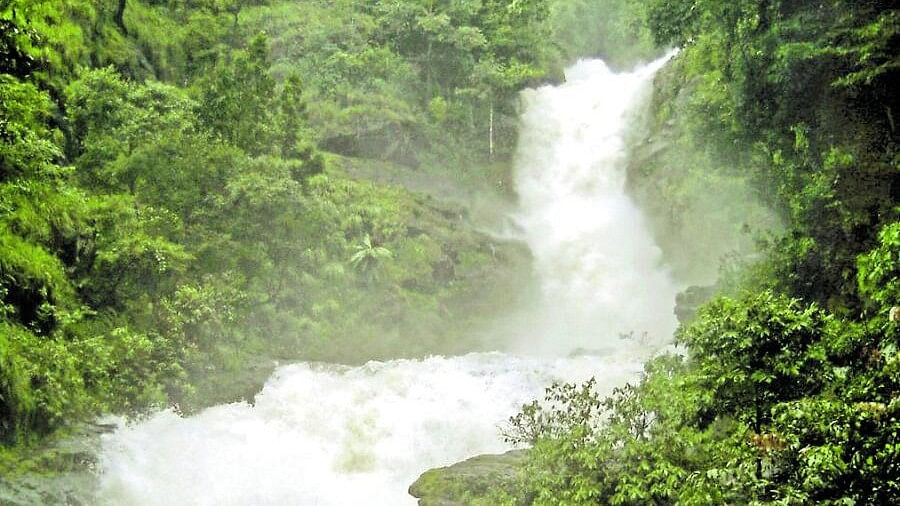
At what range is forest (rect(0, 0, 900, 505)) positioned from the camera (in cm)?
754

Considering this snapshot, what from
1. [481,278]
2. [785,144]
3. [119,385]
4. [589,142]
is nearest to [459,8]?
[589,142]

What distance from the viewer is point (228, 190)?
18766 millimetres

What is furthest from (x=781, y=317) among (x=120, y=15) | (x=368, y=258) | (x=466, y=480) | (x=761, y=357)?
(x=120, y=15)

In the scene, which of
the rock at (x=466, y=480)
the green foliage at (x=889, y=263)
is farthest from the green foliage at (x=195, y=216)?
the green foliage at (x=889, y=263)

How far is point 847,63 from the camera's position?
12.6 m

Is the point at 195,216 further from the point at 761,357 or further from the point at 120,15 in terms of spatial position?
the point at 761,357

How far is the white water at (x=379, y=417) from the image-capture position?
13.4m

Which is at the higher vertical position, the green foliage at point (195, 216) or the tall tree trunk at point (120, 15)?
the tall tree trunk at point (120, 15)

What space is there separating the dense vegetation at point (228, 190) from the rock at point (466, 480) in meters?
5.61

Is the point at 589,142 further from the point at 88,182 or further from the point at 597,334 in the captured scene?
the point at 88,182

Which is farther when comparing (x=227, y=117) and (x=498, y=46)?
(x=498, y=46)

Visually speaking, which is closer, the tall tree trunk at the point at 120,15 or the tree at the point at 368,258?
the tall tree trunk at the point at 120,15

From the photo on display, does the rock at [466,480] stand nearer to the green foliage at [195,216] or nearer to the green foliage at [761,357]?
the green foliage at [761,357]

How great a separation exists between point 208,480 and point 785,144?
1312cm
